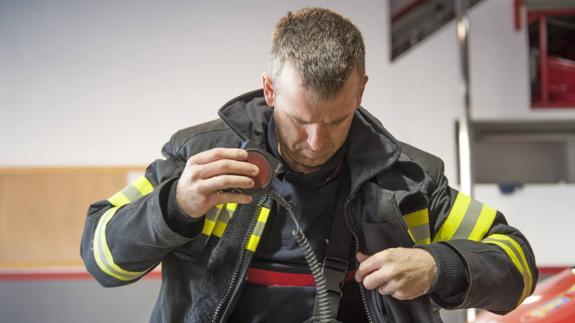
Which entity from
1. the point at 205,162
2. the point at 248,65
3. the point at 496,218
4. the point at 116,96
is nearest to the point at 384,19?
the point at 248,65

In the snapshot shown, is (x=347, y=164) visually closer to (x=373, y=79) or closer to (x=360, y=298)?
(x=360, y=298)

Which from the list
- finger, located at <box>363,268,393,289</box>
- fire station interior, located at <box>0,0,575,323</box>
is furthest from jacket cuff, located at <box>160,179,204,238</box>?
fire station interior, located at <box>0,0,575,323</box>

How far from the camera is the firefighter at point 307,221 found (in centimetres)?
99

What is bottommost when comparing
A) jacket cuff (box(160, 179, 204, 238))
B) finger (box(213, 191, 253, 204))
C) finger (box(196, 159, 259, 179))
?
jacket cuff (box(160, 179, 204, 238))

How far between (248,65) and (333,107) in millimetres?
2741

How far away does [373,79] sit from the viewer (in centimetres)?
370

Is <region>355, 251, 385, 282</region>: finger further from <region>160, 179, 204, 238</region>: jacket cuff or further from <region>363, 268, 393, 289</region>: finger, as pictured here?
<region>160, 179, 204, 238</region>: jacket cuff

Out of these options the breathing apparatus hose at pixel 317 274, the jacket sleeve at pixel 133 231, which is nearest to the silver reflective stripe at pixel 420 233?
the breathing apparatus hose at pixel 317 274

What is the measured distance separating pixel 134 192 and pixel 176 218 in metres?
0.24

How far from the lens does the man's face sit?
3.52 ft

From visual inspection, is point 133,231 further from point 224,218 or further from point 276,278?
point 276,278

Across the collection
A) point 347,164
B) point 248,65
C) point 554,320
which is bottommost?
point 554,320

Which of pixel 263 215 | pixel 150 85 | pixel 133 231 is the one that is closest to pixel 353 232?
pixel 263 215

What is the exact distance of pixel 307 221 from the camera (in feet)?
4.02
